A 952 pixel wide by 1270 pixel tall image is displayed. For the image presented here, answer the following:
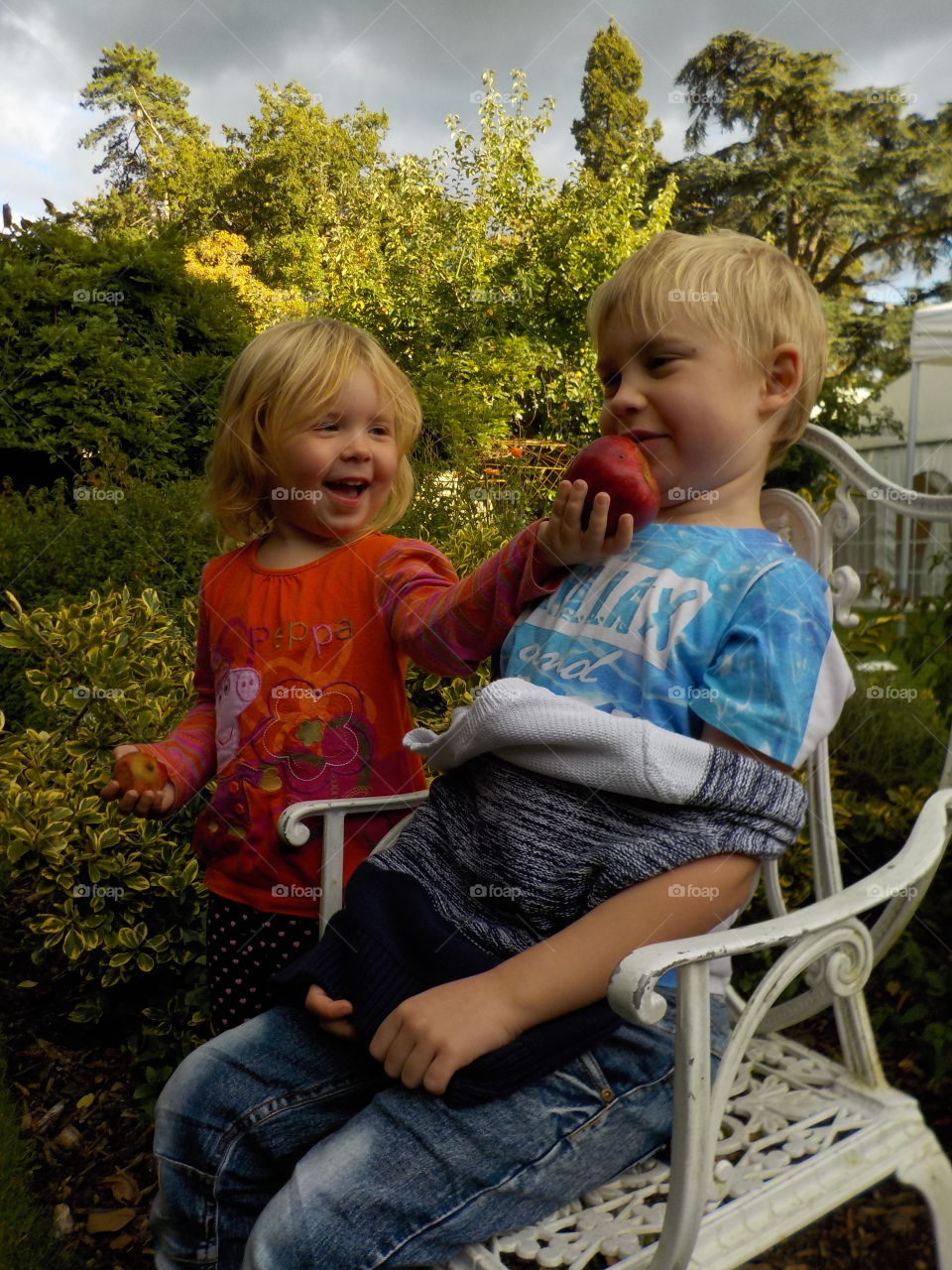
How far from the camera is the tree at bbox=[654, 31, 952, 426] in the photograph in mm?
9781

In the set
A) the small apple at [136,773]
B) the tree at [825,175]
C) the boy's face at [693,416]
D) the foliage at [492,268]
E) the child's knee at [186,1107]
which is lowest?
the child's knee at [186,1107]

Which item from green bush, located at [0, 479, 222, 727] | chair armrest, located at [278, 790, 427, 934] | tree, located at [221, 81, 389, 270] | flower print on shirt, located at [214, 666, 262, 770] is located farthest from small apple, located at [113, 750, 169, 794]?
tree, located at [221, 81, 389, 270]

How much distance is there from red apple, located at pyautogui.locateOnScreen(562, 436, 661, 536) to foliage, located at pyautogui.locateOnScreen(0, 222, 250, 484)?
4275 millimetres

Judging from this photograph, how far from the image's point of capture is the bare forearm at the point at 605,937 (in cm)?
107

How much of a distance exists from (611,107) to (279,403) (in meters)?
11.2

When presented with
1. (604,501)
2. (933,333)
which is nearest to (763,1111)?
(604,501)

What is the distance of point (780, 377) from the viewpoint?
1.34 m

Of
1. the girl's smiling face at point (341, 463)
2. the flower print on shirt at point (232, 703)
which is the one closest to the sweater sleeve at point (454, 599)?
the girl's smiling face at point (341, 463)

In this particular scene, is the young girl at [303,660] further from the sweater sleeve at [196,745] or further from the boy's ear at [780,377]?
the boy's ear at [780,377]

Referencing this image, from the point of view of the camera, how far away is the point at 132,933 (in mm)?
2301

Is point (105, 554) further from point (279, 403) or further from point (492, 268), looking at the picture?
point (492, 268)

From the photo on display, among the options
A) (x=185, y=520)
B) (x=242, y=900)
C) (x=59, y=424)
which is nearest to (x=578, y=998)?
(x=242, y=900)

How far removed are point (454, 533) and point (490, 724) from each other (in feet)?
7.49

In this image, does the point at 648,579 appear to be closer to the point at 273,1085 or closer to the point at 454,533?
the point at 273,1085
